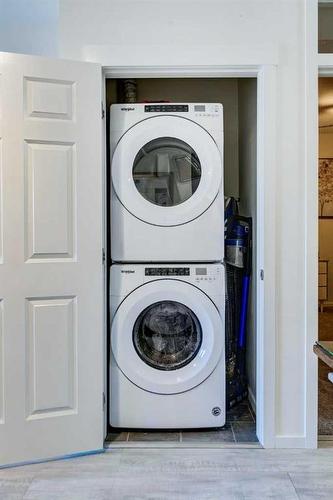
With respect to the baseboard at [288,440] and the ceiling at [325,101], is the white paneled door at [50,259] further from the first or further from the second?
the ceiling at [325,101]

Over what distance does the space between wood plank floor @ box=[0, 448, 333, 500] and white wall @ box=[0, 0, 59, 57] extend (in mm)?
2183

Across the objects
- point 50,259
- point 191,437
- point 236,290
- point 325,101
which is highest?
point 325,101

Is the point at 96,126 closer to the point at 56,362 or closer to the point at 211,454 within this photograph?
the point at 56,362

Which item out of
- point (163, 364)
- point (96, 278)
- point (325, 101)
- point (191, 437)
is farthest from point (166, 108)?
point (325, 101)

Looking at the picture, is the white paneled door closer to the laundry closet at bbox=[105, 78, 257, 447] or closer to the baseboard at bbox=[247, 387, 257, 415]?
the laundry closet at bbox=[105, 78, 257, 447]

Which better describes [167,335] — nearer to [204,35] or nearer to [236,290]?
[236,290]

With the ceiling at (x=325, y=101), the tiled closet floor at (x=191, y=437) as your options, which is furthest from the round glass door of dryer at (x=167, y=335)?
the ceiling at (x=325, y=101)

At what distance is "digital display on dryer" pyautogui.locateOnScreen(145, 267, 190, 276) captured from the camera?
2.27 metres

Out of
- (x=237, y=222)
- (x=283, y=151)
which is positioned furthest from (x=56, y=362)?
(x=283, y=151)

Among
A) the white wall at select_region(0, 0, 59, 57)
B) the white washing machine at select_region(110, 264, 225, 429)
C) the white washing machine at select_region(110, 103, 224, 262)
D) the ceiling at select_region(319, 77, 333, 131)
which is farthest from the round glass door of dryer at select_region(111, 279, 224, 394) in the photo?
the ceiling at select_region(319, 77, 333, 131)

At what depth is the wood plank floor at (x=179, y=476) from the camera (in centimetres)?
175

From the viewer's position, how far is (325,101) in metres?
4.15

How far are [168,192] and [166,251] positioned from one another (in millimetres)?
334

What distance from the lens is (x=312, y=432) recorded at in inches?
83.6
